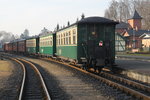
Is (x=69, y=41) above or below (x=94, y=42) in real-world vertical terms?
above

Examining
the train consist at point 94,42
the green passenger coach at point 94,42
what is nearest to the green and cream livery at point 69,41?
the train consist at point 94,42

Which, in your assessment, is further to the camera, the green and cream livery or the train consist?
the green and cream livery

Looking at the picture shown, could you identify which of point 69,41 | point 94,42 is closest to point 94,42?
point 94,42

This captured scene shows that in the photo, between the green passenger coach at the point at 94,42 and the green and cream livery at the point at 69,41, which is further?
the green and cream livery at the point at 69,41

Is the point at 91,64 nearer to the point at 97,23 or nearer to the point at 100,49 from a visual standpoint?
the point at 100,49

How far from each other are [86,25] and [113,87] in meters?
5.80

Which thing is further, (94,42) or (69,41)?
(69,41)

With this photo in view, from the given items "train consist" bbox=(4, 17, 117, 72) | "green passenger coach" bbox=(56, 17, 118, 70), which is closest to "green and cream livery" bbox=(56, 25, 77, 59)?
"train consist" bbox=(4, 17, 117, 72)

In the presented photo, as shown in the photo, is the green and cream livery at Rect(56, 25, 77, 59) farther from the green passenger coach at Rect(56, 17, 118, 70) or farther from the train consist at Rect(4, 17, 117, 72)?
the green passenger coach at Rect(56, 17, 118, 70)

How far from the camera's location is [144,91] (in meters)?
10.0

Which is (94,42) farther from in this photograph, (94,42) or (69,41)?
(69,41)

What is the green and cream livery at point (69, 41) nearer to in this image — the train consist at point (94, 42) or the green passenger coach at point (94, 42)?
the train consist at point (94, 42)

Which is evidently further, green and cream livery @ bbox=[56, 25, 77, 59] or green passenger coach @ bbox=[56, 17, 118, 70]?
green and cream livery @ bbox=[56, 25, 77, 59]

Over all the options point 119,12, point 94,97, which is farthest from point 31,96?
point 119,12
